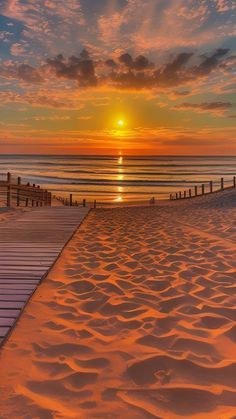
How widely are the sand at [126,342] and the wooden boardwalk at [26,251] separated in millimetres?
175

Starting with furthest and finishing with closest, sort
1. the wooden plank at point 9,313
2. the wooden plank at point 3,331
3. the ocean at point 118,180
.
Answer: the ocean at point 118,180 < the wooden plank at point 9,313 < the wooden plank at point 3,331

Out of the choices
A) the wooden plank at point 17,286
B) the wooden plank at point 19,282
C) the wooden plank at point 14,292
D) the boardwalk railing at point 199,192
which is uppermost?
the boardwalk railing at point 199,192

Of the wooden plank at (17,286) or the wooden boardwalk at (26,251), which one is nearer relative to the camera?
the wooden boardwalk at (26,251)

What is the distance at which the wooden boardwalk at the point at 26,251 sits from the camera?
4.54 m

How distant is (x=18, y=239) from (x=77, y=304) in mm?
4174

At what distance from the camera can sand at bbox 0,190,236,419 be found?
108 inches

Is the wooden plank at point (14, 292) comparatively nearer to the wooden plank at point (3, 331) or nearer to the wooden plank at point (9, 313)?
the wooden plank at point (9, 313)

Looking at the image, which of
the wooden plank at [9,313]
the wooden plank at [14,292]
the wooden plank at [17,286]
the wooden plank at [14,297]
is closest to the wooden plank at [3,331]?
the wooden plank at [9,313]

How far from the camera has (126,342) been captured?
12.2 ft

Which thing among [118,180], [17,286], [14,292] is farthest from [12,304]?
[118,180]

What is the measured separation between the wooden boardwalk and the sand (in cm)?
18

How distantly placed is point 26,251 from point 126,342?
13.4 feet

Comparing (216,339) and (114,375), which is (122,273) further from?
(114,375)

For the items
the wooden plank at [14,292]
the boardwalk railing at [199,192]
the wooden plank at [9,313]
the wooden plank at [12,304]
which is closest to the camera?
the wooden plank at [9,313]
